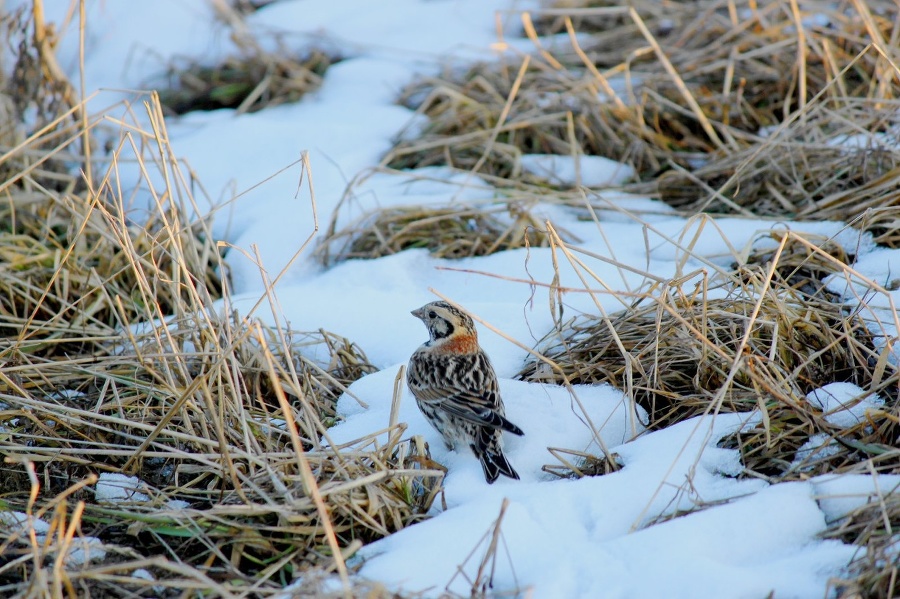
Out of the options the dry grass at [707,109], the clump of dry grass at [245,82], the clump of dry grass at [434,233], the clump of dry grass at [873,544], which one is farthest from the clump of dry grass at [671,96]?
the clump of dry grass at [873,544]

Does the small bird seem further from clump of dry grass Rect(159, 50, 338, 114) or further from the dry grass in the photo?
clump of dry grass Rect(159, 50, 338, 114)

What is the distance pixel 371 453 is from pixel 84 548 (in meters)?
1.04

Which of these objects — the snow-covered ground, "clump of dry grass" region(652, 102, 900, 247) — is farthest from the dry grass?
the snow-covered ground

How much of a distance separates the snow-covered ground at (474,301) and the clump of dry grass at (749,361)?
0.11 metres

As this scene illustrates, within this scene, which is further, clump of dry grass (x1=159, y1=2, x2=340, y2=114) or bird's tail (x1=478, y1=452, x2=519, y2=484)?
clump of dry grass (x1=159, y1=2, x2=340, y2=114)

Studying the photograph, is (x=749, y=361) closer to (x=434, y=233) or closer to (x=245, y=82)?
(x=434, y=233)

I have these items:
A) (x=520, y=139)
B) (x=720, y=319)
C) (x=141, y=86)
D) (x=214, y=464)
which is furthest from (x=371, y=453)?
(x=141, y=86)

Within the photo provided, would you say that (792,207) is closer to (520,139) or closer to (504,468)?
(520,139)

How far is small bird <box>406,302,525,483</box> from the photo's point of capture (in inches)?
134

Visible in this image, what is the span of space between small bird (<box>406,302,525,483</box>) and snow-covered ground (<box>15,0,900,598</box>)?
0.29 feet

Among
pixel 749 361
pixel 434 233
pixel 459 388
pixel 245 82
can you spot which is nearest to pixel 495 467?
pixel 459 388

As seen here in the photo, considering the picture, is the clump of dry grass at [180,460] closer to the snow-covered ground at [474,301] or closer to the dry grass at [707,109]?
the snow-covered ground at [474,301]

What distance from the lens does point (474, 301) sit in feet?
15.6

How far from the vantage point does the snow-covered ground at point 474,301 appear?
2.78 m
